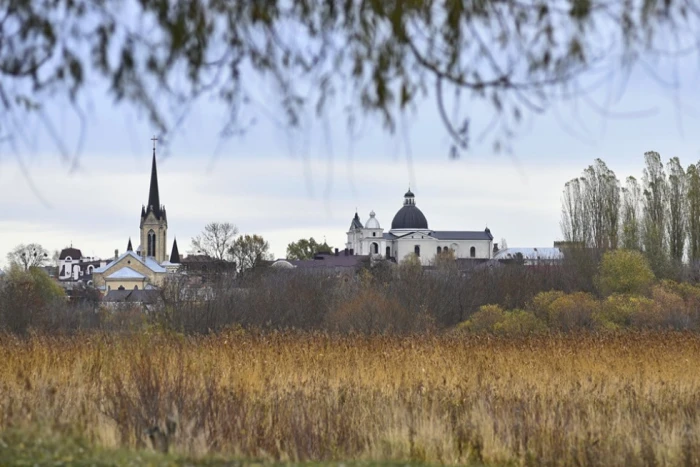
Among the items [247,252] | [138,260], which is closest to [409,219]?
[138,260]

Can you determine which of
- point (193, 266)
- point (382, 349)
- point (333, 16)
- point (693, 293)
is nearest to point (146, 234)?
point (193, 266)

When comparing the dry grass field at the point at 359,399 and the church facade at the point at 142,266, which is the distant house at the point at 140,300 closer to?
the dry grass field at the point at 359,399

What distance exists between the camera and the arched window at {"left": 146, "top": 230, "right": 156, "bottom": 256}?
145500mm

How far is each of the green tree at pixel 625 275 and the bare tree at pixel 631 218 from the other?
8.33 m

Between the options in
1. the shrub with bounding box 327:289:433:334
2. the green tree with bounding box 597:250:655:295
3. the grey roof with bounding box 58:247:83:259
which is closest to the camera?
the shrub with bounding box 327:289:433:334

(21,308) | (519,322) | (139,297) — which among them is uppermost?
(139,297)

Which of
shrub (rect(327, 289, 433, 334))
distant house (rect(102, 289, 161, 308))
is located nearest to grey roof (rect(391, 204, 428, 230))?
distant house (rect(102, 289, 161, 308))

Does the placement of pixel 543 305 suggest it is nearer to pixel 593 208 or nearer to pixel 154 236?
pixel 593 208

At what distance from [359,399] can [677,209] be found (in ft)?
158

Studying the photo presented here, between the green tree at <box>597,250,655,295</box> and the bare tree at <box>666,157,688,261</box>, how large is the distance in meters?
10.8

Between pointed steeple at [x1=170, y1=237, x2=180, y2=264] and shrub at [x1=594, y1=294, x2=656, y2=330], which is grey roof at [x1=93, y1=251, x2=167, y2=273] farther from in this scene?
shrub at [x1=594, y1=294, x2=656, y2=330]

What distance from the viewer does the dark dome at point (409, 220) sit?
15712 cm

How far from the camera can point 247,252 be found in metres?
80.1

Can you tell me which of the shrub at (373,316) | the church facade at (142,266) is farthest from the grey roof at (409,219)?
the shrub at (373,316)
